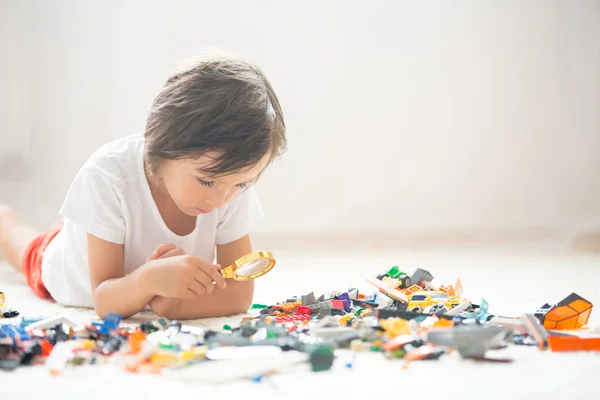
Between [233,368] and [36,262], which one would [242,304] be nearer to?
[233,368]

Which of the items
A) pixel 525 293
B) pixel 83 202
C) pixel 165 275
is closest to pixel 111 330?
pixel 165 275

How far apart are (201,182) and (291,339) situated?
0.31m

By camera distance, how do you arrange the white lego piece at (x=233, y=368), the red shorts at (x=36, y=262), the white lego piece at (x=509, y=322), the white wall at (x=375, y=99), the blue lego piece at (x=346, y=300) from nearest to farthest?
the white lego piece at (x=233, y=368)
the white lego piece at (x=509, y=322)
the blue lego piece at (x=346, y=300)
the red shorts at (x=36, y=262)
the white wall at (x=375, y=99)

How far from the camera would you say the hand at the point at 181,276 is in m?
1.06

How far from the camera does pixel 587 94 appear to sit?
97.7 inches

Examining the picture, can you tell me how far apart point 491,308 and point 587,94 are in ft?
4.85

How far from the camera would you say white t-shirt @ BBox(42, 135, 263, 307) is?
1.17 m

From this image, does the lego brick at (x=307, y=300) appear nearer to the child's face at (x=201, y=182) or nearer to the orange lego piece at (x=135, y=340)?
the child's face at (x=201, y=182)

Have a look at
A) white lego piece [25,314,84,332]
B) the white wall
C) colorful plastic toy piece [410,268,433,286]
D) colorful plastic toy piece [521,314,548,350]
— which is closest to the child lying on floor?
white lego piece [25,314,84,332]

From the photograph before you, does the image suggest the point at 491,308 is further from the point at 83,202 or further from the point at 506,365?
the point at 83,202

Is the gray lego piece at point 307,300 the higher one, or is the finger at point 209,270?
the finger at point 209,270

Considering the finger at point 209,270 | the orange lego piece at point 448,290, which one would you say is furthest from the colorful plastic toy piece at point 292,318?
the orange lego piece at point 448,290

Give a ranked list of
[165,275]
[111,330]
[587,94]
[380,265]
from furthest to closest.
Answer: [587,94] < [380,265] < [165,275] < [111,330]

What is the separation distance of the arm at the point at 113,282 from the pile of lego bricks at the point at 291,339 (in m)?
0.10
